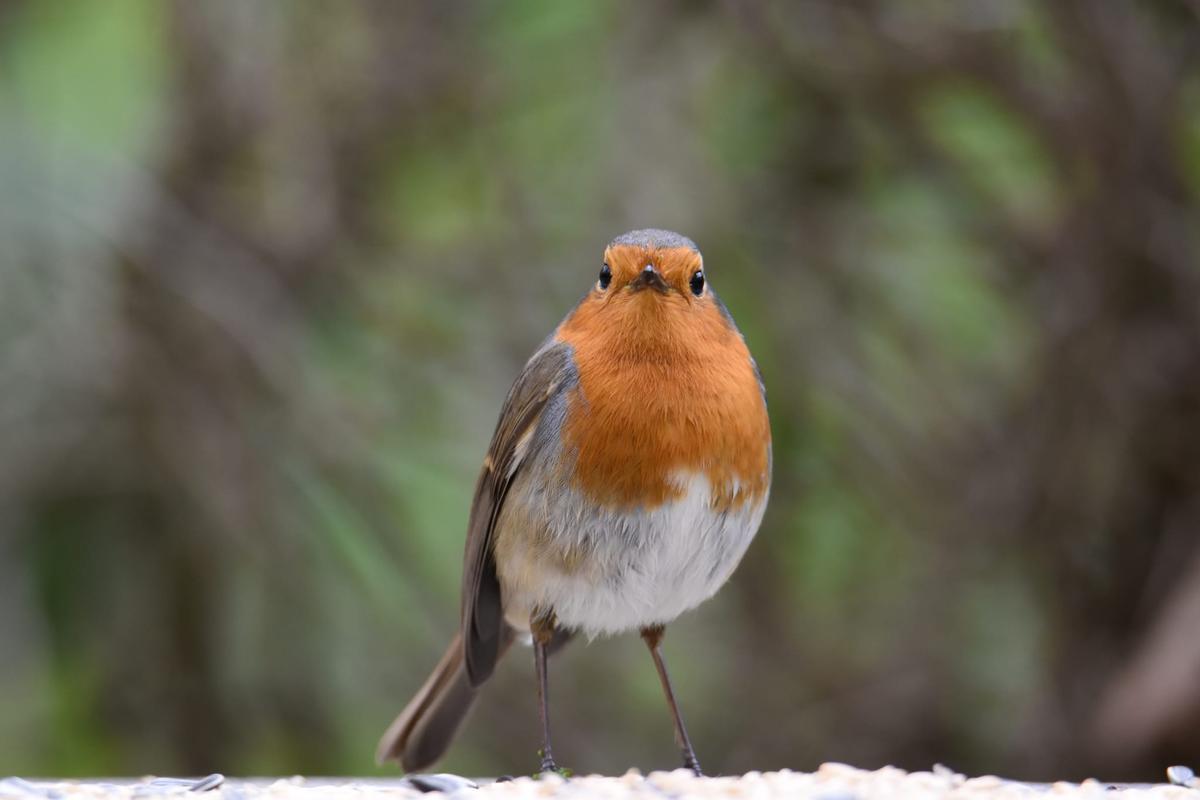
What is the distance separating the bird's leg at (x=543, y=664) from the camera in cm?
382

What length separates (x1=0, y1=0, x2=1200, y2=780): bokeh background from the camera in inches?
213

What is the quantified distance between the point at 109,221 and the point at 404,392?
1222 mm

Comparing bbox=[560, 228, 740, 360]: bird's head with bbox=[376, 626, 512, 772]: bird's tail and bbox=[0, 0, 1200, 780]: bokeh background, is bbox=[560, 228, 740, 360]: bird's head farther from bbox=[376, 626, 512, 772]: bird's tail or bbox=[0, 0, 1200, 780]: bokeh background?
bbox=[0, 0, 1200, 780]: bokeh background

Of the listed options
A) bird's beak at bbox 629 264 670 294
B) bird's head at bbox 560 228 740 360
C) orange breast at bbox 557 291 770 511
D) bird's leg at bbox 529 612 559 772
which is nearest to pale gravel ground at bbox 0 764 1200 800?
bird's leg at bbox 529 612 559 772

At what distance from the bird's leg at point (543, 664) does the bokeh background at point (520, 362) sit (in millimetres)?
2014

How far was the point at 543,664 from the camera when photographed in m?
3.93

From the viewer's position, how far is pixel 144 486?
6.30 m

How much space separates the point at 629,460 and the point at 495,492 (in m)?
0.54

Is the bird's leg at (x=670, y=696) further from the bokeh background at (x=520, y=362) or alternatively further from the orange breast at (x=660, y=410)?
the bokeh background at (x=520, y=362)

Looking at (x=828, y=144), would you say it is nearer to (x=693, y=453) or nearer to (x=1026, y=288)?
(x=1026, y=288)

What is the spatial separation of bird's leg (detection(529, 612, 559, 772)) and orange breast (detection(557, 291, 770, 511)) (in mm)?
483

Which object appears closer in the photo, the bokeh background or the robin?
the robin

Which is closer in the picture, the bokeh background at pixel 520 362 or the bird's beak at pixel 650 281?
the bird's beak at pixel 650 281

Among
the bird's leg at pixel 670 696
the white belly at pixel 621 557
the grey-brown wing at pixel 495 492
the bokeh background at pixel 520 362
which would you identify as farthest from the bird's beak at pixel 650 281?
the bokeh background at pixel 520 362
